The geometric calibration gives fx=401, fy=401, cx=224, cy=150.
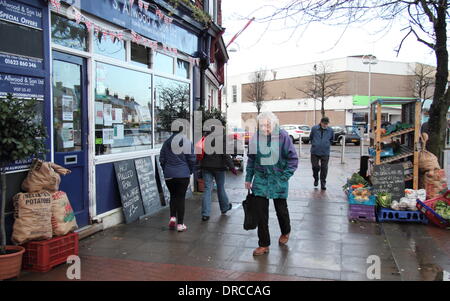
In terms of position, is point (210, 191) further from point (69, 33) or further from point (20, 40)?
point (20, 40)

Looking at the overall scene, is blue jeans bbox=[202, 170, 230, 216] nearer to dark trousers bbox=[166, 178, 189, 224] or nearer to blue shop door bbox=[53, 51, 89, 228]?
dark trousers bbox=[166, 178, 189, 224]

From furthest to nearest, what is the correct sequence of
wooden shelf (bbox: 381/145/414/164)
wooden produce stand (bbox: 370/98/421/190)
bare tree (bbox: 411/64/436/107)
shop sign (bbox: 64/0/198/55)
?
bare tree (bbox: 411/64/436/107) < wooden shelf (bbox: 381/145/414/164) < wooden produce stand (bbox: 370/98/421/190) < shop sign (bbox: 64/0/198/55)

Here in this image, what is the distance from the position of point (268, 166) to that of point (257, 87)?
138 feet

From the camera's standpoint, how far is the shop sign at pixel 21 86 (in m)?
4.27

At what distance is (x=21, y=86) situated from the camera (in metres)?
4.47

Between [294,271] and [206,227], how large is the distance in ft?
6.91

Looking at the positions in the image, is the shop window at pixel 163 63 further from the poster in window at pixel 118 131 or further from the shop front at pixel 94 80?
the poster in window at pixel 118 131

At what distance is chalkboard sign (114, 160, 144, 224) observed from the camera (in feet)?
20.7

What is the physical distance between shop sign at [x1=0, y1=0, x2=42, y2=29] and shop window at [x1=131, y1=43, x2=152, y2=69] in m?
2.25

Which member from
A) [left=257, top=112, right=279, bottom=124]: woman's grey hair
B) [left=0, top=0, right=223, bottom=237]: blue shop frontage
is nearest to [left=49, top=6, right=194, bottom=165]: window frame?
[left=0, top=0, right=223, bottom=237]: blue shop frontage

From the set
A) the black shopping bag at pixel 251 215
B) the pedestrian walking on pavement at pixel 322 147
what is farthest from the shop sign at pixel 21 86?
the pedestrian walking on pavement at pixel 322 147

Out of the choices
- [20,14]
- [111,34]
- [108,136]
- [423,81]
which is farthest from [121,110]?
[423,81]

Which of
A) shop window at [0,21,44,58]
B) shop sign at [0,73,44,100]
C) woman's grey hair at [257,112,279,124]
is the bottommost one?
woman's grey hair at [257,112,279,124]

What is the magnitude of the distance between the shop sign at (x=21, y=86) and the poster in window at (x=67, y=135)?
64cm
